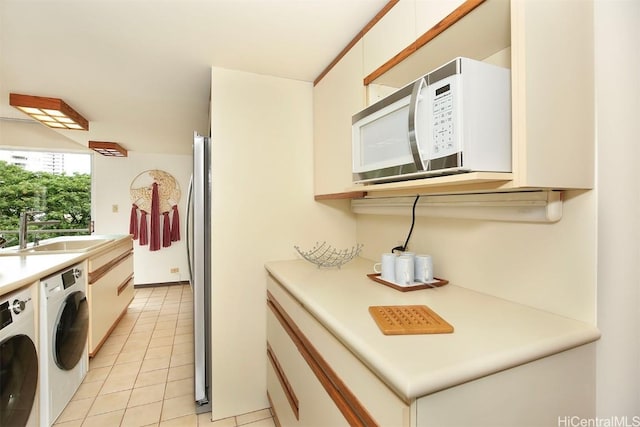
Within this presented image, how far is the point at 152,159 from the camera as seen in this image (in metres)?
4.60

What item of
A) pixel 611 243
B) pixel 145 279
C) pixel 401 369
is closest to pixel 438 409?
pixel 401 369

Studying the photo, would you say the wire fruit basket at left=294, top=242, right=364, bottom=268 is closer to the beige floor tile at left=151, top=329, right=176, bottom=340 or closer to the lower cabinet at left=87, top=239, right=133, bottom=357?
the lower cabinet at left=87, top=239, right=133, bottom=357

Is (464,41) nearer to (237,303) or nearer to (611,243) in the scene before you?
(611,243)

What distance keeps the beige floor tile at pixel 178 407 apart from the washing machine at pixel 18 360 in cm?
60

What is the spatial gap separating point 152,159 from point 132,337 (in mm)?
2768

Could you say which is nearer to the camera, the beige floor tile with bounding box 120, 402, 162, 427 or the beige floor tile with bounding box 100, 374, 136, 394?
the beige floor tile with bounding box 120, 402, 162, 427

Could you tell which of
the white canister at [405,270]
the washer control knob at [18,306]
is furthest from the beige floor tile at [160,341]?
the white canister at [405,270]

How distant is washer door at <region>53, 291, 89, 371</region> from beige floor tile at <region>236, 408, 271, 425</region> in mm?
1109

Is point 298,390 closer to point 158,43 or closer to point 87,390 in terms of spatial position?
point 87,390

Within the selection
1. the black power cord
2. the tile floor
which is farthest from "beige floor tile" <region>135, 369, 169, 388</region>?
the black power cord

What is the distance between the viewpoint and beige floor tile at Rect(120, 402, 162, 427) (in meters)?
1.73

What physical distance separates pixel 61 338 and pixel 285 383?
139 centimetres

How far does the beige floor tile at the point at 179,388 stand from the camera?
2.00 metres

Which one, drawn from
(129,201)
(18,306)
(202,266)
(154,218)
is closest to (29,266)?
(18,306)
